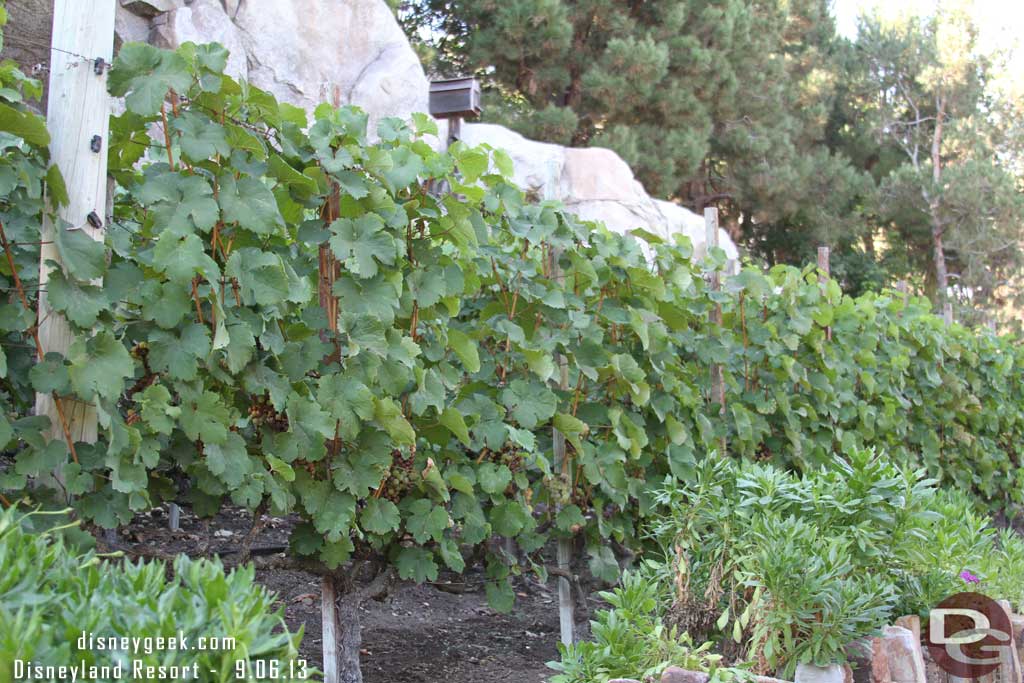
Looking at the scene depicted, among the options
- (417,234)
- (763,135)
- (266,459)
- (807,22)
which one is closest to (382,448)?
(266,459)

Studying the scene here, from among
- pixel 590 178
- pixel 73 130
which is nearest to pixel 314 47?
pixel 590 178

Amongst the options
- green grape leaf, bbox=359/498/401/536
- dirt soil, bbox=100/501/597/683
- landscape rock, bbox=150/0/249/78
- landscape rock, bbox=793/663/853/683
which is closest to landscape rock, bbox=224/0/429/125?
landscape rock, bbox=150/0/249/78

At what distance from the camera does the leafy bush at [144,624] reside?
3.90 ft

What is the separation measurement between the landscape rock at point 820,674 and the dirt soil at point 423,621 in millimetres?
851

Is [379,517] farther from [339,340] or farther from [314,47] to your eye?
[314,47]

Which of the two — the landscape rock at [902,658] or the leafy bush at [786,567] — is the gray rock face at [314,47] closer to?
the leafy bush at [786,567]

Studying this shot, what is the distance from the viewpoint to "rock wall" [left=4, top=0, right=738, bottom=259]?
9422mm

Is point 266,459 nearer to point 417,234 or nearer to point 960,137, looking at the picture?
point 417,234

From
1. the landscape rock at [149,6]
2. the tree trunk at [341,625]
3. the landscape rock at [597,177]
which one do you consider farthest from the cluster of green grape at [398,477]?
the landscape rock at [597,177]

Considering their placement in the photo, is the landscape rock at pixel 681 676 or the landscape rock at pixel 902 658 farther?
the landscape rock at pixel 902 658

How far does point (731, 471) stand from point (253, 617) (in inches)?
83.9

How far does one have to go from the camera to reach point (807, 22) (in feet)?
56.0

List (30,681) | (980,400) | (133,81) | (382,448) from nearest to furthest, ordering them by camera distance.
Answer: (30,681)
(133,81)
(382,448)
(980,400)

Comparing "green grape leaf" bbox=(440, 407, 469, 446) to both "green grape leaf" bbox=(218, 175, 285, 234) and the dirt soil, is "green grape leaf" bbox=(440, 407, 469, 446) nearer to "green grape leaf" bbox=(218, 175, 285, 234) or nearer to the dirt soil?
the dirt soil
